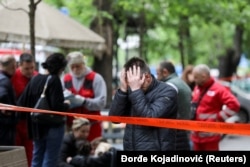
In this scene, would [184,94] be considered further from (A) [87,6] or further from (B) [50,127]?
(A) [87,6]

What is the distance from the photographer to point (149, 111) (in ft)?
22.6

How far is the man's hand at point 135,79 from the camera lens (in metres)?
6.87

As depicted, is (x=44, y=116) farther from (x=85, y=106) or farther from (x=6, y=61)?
(x=85, y=106)

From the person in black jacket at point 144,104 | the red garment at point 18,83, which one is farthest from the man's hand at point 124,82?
the red garment at point 18,83

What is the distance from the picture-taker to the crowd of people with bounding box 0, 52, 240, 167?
23.0 ft

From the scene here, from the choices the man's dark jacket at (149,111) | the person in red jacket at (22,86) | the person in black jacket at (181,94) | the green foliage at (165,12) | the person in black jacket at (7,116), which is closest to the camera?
the man's dark jacket at (149,111)

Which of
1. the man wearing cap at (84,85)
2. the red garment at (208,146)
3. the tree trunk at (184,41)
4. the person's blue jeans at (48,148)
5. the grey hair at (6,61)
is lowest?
the red garment at (208,146)

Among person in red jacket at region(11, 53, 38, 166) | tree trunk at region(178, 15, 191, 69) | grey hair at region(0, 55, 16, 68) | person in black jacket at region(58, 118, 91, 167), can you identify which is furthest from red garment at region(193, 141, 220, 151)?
tree trunk at region(178, 15, 191, 69)

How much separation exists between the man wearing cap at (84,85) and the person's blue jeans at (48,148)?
0.95 metres

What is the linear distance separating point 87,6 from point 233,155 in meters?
11.8

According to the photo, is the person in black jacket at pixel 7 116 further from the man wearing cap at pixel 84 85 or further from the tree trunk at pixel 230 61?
the tree trunk at pixel 230 61

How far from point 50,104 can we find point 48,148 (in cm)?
57

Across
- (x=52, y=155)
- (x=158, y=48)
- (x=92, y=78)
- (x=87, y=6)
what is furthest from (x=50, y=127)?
(x=158, y=48)

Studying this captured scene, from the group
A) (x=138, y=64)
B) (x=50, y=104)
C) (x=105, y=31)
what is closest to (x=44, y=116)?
(x=50, y=104)
